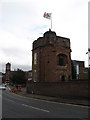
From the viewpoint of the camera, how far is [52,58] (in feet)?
140

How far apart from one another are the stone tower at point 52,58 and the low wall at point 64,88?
10.9ft

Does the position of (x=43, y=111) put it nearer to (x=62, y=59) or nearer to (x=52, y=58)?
(x=52, y=58)

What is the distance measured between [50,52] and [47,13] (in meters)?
7.01

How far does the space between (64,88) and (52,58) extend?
39.5 ft

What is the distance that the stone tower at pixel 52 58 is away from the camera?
140 feet

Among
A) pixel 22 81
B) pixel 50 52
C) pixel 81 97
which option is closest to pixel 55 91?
pixel 81 97

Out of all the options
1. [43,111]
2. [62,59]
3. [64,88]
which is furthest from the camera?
[62,59]

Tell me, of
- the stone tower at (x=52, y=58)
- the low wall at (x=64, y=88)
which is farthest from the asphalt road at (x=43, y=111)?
the stone tower at (x=52, y=58)

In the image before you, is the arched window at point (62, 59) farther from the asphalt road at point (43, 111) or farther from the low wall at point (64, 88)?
the asphalt road at point (43, 111)

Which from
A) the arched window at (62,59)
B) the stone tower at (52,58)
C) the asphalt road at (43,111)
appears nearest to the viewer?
the asphalt road at (43,111)

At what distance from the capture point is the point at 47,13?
42.6 metres

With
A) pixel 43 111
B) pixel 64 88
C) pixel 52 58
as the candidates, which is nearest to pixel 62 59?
pixel 52 58

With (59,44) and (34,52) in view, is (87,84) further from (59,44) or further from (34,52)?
(34,52)

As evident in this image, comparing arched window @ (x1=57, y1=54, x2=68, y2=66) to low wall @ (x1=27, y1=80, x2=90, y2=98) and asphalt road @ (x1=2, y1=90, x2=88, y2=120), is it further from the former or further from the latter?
asphalt road @ (x1=2, y1=90, x2=88, y2=120)
